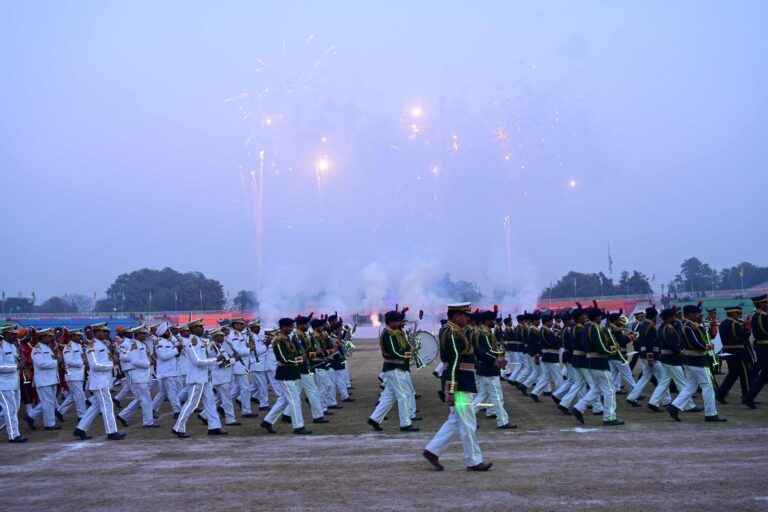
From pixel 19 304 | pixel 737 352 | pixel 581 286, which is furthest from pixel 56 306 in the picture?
pixel 737 352

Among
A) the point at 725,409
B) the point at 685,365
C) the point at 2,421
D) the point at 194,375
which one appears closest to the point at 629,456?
the point at 685,365

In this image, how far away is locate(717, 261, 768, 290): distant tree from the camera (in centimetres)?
10125

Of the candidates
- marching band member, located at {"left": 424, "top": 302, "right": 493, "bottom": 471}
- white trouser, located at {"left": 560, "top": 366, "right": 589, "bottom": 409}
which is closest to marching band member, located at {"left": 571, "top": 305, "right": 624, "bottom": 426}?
white trouser, located at {"left": 560, "top": 366, "right": 589, "bottom": 409}

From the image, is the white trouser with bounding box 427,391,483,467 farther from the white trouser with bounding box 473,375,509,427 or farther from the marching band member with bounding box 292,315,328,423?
the marching band member with bounding box 292,315,328,423

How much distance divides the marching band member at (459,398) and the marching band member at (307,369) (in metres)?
4.87

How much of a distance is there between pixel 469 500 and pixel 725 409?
30.8ft

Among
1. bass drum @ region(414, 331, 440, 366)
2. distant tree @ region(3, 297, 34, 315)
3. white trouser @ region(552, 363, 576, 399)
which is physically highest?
distant tree @ region(3, 297, 34, 315)

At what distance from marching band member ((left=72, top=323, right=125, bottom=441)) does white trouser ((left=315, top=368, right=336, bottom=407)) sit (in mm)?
5194

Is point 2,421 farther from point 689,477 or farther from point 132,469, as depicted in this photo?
point 689,477

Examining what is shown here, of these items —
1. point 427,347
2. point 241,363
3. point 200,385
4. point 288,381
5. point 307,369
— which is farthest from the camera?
point 427,347

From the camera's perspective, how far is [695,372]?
524 inches

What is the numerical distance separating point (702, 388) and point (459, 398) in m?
6.14

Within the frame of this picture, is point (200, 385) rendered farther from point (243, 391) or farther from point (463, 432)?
point (463, 432)

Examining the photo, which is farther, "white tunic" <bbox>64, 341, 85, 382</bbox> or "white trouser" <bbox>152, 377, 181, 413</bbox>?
"white trouser" <bbox>152, 377, 181, 413</bbox>
